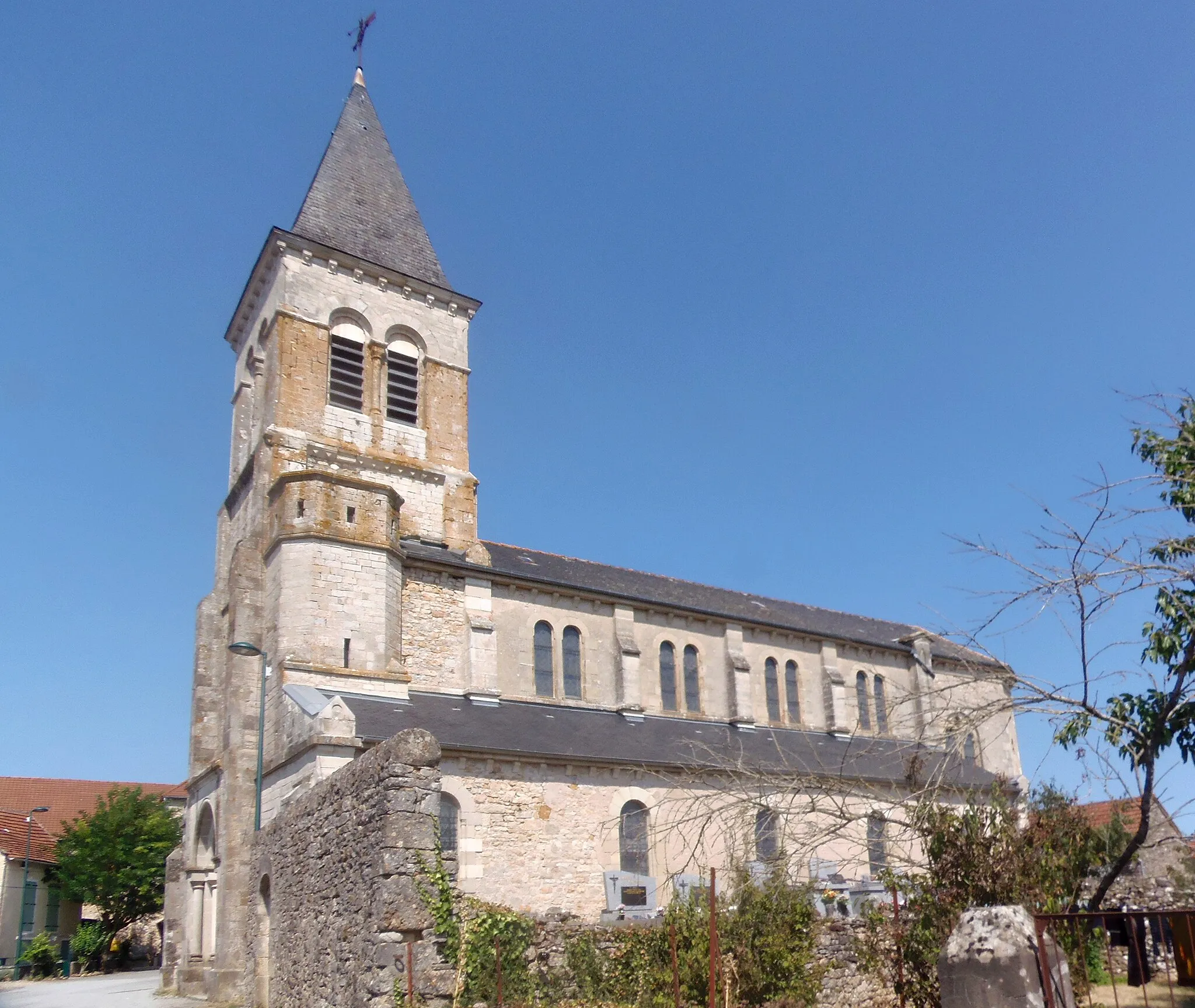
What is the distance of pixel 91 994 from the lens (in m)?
23.4

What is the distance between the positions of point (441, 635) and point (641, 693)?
5.86m

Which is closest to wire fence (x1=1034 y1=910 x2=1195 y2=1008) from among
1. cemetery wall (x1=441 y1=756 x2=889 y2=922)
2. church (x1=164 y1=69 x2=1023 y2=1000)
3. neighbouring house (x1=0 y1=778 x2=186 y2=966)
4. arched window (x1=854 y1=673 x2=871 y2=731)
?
church (x1=164 y1=69 x2=1023 y2=1000)

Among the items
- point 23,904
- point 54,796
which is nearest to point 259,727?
point 23,904

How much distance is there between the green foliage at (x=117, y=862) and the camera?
34.6 m

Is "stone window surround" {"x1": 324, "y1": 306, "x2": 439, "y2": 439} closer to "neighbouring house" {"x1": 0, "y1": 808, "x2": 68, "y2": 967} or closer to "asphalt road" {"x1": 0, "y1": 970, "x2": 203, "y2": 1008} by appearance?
"asphalt road" {"x1": 0, "y1": 970, "x2": 203, "y2": 1008}

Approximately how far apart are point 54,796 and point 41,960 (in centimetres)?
1743

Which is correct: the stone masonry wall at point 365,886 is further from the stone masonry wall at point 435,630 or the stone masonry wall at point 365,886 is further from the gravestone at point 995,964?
the stone masonry wall at point 435,630

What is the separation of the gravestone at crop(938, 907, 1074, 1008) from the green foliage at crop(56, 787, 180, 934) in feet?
113

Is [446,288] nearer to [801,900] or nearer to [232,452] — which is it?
[232,452]

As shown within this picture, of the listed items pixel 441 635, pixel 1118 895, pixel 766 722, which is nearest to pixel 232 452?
pixel 441 635

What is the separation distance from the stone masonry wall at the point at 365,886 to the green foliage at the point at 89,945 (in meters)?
24.8

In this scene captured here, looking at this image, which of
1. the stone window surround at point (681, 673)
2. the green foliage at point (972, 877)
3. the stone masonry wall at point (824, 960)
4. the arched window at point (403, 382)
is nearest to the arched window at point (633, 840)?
the stone window surround at point (681, 673)

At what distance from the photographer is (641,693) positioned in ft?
87.8

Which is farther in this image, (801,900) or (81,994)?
(81,994)
